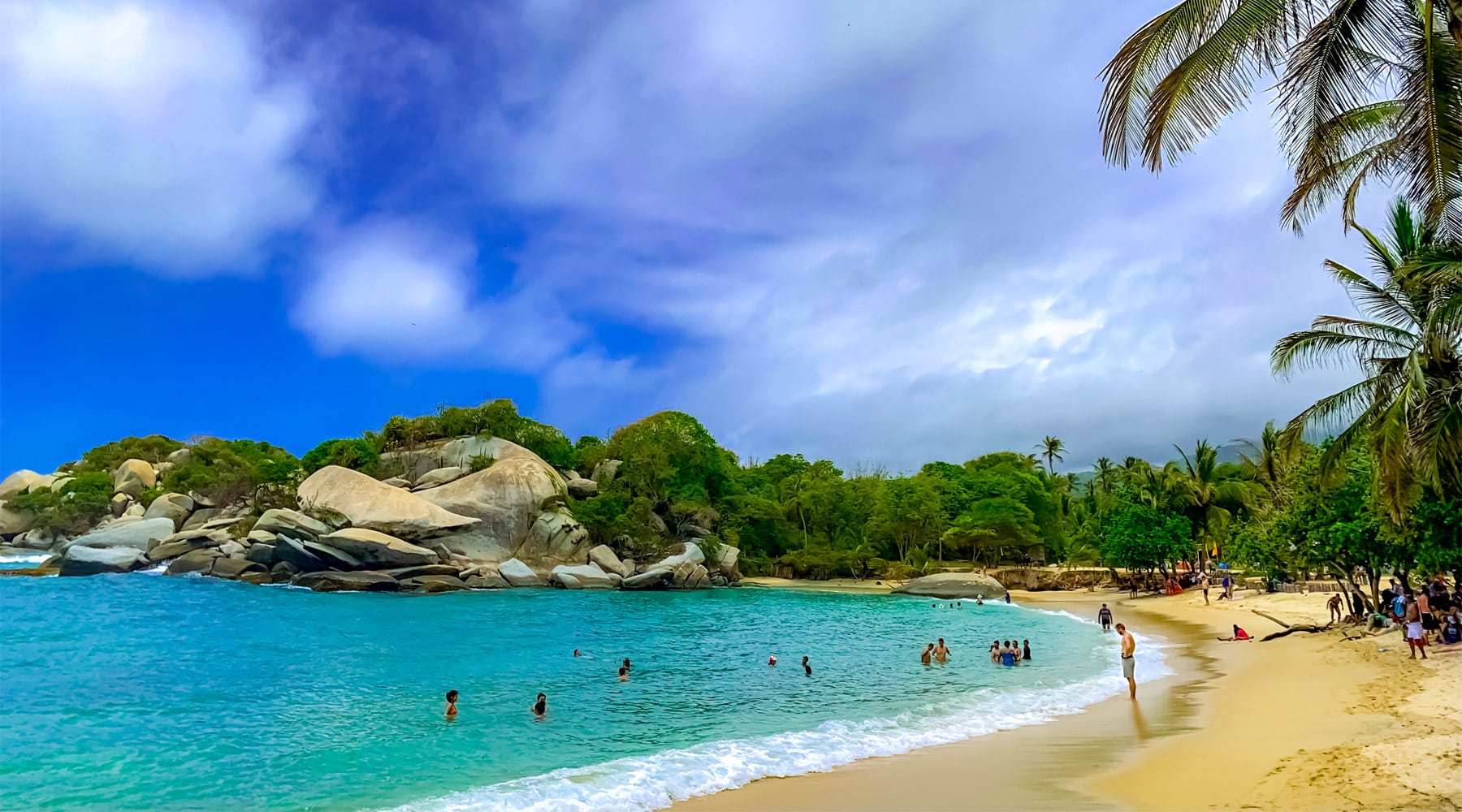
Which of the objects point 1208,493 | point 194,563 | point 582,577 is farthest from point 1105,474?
point 194,563

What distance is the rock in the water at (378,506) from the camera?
50.5 meters

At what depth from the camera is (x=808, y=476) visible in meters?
75.6

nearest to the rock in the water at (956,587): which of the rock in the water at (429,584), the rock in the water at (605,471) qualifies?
the rock in the water at (605,471)

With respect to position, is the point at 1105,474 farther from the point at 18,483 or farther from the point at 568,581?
the point at 18,483

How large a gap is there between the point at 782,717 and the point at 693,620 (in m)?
20.4

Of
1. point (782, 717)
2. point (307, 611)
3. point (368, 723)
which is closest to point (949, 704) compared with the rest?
point (782, 717)

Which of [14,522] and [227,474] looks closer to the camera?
[227,474]

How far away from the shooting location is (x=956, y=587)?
171 ft

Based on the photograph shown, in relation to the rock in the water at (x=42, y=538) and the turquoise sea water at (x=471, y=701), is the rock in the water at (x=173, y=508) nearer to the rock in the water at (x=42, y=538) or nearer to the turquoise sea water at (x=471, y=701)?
the rock in the water at (x=42, y=538)

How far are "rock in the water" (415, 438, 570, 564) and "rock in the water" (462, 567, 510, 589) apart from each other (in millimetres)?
2867

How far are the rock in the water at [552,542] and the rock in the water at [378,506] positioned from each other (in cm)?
457

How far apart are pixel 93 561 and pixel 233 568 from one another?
37.1 ft

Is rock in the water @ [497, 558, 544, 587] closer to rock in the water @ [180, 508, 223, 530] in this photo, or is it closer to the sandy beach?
rock in the water @ [180, 508, 223, 530]

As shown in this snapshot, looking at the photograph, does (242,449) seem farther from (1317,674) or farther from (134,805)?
(1317,674)
